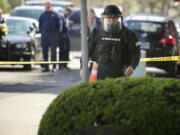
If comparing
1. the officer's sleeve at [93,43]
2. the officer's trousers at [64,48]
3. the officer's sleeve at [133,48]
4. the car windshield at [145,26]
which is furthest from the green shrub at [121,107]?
the officer's trousers at [64,48]

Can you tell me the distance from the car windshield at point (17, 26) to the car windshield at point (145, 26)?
3.67 meters

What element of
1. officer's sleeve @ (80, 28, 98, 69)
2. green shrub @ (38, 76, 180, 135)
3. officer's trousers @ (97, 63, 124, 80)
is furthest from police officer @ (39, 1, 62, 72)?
green shrub @ (38, 76, 180, 135)

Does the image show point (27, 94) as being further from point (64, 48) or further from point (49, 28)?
point (64, 48)

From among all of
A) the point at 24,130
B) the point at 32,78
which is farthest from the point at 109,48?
the point at 32,78

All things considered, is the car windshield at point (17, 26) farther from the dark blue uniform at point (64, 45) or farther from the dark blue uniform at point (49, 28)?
Answer: the dark blue uniform at point (64, 45)

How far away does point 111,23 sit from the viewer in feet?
23.3

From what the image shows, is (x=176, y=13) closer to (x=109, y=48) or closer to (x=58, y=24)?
(x=58, y=24)

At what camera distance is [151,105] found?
4.37 m

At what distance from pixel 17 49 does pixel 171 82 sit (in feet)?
42.7

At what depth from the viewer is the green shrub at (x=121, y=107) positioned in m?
4.33

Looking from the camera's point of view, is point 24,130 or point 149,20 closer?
point 24,130

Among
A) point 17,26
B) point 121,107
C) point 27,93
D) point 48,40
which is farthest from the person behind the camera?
point 17,26

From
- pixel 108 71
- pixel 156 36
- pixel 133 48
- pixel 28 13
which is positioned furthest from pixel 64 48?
pixel 108 71

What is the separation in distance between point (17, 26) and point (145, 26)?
4.43 meters
